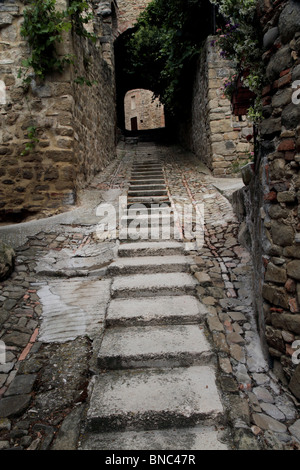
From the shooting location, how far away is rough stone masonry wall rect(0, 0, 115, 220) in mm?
4172

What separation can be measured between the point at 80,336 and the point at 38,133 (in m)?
3.27

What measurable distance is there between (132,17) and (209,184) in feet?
33.1

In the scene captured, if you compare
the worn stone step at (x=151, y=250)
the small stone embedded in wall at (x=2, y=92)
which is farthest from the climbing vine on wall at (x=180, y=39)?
the worn stone step at (x=151, y=250)

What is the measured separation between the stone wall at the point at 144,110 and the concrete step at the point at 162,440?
66.8ft

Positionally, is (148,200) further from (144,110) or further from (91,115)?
(144,110)

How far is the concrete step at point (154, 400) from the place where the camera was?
5.53 ft

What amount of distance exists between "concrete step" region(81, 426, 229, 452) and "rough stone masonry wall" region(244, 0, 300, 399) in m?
0.64

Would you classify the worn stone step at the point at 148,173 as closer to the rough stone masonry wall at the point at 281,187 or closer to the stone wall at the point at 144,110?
the rough stone masonry wall at the point at 281,187

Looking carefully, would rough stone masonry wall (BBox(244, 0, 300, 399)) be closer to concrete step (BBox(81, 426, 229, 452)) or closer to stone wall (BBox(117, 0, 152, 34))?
concrete step (BBox(81, 426, 229, 452))

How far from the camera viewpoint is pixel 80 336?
2.37 meters

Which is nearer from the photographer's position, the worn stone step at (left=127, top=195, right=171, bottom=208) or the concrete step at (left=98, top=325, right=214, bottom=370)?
the concrete step at (left=98, top=325, right=214, bottom=370)

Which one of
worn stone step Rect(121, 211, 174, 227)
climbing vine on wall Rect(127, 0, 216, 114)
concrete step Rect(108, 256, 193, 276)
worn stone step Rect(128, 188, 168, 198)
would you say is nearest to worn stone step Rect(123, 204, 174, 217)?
worn stone step Rect(121, 211, 174, 227)

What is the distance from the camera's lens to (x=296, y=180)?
1.83 meters

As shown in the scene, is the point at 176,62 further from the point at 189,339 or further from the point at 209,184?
the point at 189,339
